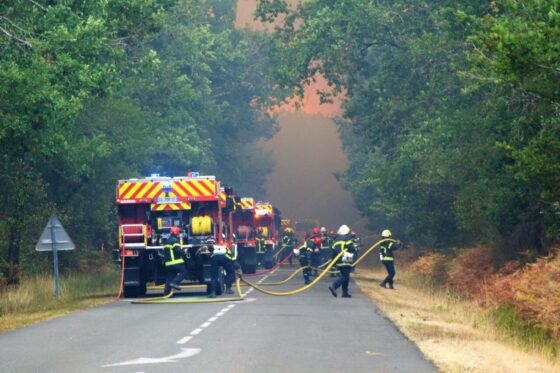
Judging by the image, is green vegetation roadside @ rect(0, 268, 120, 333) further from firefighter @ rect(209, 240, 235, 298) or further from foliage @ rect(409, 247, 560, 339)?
foliage @ rect(409, 247, 560, 339)

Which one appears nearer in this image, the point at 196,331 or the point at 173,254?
the point at 196,331

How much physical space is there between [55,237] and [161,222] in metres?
3.24

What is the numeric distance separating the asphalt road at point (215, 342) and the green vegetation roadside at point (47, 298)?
857 millimetres

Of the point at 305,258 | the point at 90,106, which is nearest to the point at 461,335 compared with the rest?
the point at 305,258

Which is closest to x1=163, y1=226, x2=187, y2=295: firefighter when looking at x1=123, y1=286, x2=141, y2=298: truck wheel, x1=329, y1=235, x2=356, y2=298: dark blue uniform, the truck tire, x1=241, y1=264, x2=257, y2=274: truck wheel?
the truck tire

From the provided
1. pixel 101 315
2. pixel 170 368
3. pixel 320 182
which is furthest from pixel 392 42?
pixel 320 182

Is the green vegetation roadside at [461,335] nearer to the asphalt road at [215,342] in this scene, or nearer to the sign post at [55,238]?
the asphalt road at [215,342]

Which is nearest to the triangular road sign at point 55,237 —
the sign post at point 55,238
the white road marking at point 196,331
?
the sign post at point 55,238

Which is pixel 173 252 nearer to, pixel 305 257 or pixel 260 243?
pixel 305 257

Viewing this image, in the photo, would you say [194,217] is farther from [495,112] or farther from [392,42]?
[392,42]

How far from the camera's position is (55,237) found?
1121 inches

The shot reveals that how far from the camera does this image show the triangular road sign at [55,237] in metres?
28.4

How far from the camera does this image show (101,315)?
23.8 m

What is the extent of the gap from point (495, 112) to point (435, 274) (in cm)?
1138
